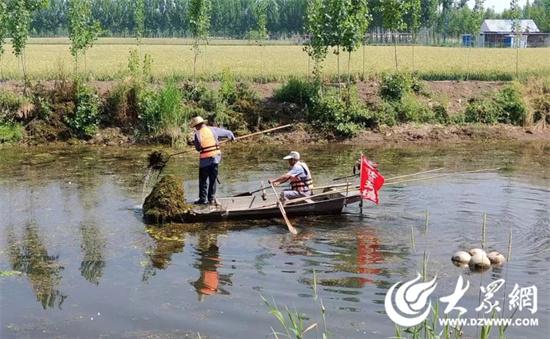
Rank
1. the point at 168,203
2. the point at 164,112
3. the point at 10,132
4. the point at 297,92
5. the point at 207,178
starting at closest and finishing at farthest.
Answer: the point at 168,203 < the point at 207,178 < the point at 164,112 < the point at 10,132 < the point at 297,92

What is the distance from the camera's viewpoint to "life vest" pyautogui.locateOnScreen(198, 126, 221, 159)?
16391mm

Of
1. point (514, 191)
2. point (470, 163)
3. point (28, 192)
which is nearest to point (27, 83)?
point (28, 192)

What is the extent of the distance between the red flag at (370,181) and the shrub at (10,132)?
1644cm

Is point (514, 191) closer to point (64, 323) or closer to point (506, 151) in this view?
point (506, 151)

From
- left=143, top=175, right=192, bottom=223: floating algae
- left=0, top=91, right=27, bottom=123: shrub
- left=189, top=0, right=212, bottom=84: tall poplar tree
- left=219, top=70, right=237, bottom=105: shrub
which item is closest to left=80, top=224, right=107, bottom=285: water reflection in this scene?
left=143, top=175, right=192, bottom=223: floating algae

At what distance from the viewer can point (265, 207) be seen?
15.8 meters

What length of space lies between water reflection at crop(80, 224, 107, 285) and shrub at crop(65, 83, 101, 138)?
42.6ft

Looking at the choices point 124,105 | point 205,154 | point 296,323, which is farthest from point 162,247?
point 124,105

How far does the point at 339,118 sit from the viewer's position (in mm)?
28969

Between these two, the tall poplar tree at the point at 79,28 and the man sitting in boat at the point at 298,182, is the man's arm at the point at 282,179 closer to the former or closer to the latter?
the man sitting in boat at the point at 298,182

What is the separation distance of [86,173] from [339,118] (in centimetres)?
1071

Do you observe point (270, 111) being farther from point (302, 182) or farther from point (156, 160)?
point (302, 182)

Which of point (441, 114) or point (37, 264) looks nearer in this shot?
point (37, 264)

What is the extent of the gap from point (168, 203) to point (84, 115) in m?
13.9
